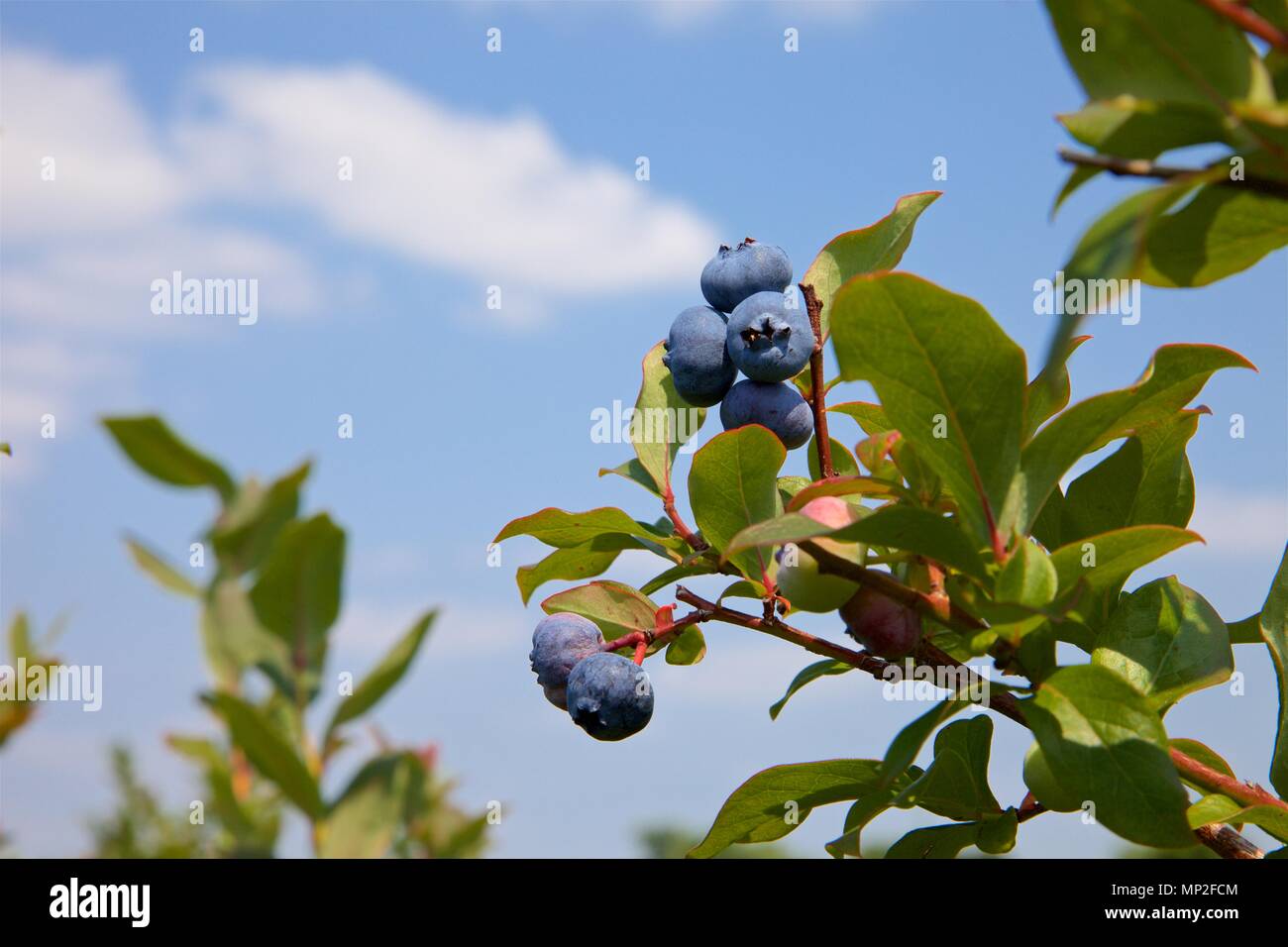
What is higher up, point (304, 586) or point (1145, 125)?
point (1145, 125)

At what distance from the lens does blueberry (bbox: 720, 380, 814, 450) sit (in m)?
1.34

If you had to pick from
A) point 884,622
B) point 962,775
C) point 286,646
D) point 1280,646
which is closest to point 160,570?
point 286,646

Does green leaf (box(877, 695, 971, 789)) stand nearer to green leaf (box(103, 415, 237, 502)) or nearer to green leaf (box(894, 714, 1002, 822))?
green leaf (box(894, 714, 1002, 822))

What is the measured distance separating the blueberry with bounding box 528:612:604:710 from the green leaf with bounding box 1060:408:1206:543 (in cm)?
61

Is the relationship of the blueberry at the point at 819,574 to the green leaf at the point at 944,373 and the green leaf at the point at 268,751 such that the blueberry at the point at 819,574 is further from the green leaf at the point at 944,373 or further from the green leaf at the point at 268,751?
the green leaf at the point at 268,751

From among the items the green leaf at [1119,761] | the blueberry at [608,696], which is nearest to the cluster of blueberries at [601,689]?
the blueberry at [608,696]

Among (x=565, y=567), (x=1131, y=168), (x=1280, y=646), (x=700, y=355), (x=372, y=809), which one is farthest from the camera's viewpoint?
(x=565, y=567)

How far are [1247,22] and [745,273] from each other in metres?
0.74

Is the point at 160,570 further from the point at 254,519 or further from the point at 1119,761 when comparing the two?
the point at 1119,761

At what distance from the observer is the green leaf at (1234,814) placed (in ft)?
3.37

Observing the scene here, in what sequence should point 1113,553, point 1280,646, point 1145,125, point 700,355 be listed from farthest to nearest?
point 700,355 → point 1280,646 → point 1113,553 → point 1145,125

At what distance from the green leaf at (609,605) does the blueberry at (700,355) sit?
0.86 ft

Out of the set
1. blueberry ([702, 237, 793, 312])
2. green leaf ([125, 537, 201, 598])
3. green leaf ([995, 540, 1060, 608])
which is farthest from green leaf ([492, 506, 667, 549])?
green leaf ([995, 540, 1060, 608])

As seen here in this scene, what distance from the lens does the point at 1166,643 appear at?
125 cm
